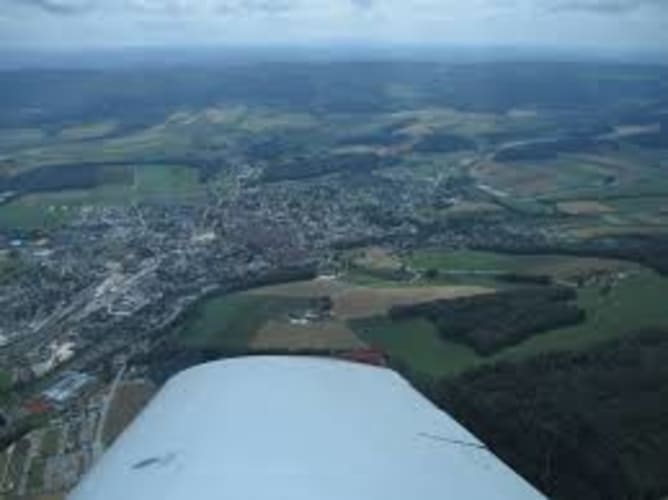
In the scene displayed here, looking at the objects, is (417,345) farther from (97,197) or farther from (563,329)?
(97,197)

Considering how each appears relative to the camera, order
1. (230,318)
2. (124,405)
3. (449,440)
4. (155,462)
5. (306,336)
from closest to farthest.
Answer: (155,462), (449,440), (124,405), (306,336), (230,318)

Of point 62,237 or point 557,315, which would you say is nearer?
point 557,315

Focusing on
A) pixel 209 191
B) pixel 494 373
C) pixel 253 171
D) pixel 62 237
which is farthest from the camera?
pixel 253 171

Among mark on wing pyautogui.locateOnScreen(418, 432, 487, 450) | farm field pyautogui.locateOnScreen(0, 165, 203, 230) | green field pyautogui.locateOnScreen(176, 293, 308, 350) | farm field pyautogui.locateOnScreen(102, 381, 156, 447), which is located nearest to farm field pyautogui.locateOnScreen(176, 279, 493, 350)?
green field pyautogui.locateOnScreen(176, 293, 308, 350)

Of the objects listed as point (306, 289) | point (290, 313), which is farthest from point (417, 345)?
point (306, 289)

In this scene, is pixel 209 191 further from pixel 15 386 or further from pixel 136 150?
pixel 15 386

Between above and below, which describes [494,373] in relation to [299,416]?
below

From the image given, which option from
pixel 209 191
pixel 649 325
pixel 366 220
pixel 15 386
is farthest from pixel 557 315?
pixel 209 191
